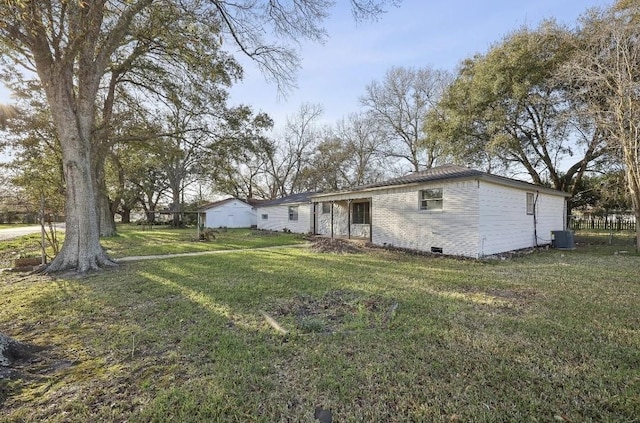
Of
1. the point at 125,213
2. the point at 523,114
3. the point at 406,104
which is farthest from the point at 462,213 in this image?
the point at 125,213

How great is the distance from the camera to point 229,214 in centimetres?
2938

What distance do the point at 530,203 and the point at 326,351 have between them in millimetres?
12262

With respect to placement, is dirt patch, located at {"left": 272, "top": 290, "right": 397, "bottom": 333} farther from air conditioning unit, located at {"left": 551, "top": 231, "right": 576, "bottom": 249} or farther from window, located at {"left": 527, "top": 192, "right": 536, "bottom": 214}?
air conditioning unit, located at {"left": 551, "top": 231, "right": 576, "bottom": 249}

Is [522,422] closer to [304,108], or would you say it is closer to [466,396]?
[466,396]

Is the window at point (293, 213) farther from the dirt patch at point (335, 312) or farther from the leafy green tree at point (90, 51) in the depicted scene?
the dirt patch at point (335, 312)

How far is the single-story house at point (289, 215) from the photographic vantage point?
20.8 m

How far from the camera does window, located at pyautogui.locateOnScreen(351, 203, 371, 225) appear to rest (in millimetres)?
15328

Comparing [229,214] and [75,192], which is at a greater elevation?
[75,192]

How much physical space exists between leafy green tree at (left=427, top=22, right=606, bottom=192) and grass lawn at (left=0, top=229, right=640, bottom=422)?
12.1m

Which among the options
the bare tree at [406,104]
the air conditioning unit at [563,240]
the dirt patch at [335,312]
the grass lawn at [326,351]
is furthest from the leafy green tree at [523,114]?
the dirt patch at [335,312]

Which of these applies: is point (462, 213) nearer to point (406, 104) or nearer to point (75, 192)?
point (75, 192)

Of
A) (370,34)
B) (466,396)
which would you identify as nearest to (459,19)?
(370,34)

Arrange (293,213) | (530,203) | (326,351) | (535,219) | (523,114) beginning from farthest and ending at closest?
(293,213) → (523,114) → (535,219) → (530,203) → (326,351)

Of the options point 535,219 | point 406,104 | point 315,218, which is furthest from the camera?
point 406,104
